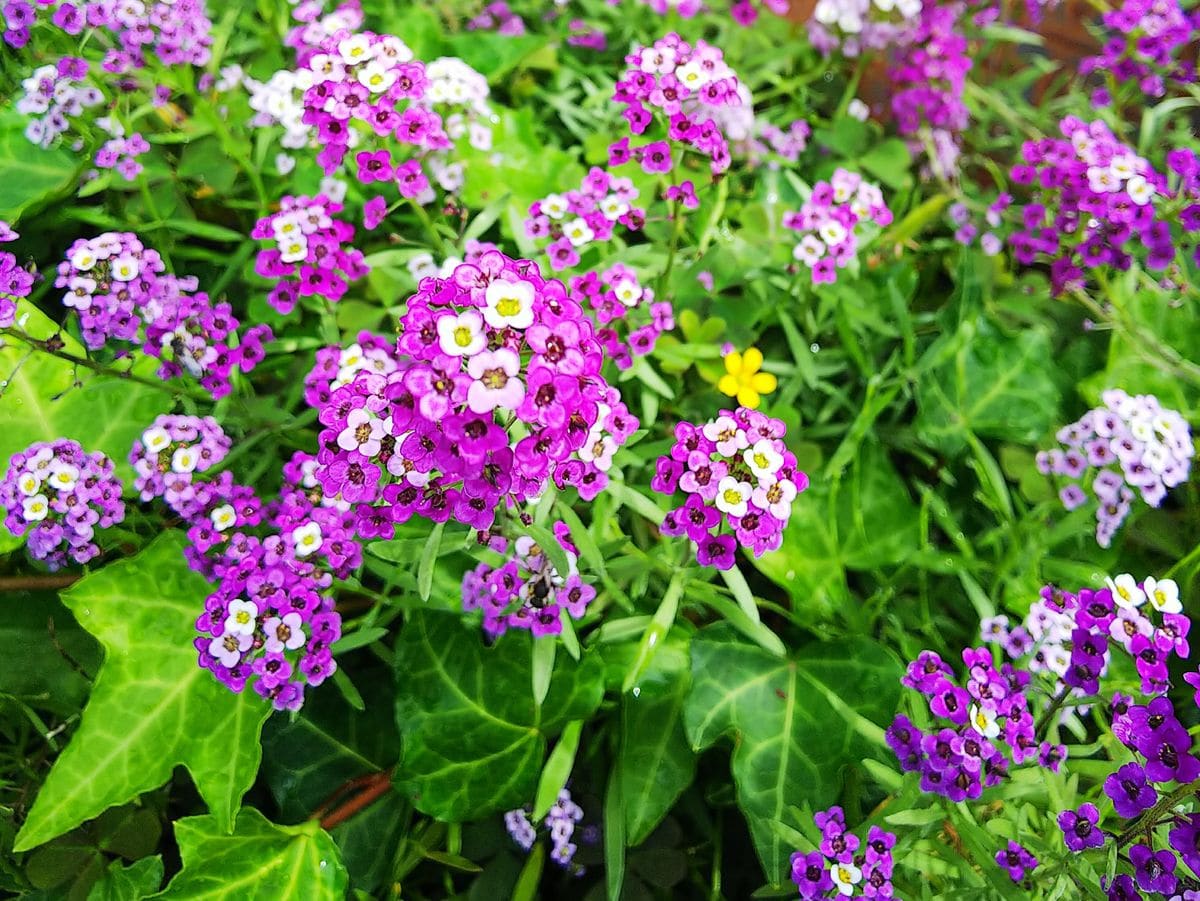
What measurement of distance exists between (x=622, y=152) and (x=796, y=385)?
736 millimetres

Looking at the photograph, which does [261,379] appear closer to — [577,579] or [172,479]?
[172,479]

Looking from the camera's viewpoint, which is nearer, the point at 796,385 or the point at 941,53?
the point at 796,385

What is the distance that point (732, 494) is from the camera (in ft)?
4.47

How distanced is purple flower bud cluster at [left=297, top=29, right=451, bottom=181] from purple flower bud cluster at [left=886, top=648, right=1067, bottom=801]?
141 cm

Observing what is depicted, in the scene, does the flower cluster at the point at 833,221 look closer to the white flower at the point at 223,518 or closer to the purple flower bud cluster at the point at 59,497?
the white flower at the point at 223,518

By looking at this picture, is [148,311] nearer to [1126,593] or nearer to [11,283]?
[11,283]

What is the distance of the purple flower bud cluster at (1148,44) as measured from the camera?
2.39 meters

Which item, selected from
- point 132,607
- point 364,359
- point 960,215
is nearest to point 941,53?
point 960,215

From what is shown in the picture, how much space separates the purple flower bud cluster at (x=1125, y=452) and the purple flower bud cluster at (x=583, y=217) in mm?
1141

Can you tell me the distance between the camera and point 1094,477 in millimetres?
2088

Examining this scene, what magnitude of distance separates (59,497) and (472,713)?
2.87ft

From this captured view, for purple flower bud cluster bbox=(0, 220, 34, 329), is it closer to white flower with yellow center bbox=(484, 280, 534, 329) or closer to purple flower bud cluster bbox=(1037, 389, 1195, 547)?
white flower with yellow center bbox=(484, 280, 534, 329)

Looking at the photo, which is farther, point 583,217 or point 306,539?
point 583,217

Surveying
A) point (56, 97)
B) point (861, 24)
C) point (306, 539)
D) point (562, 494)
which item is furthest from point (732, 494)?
point (861, 24)
